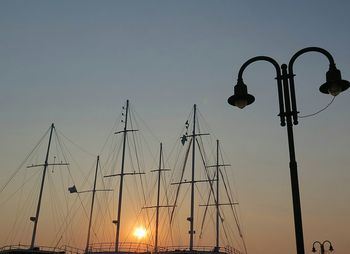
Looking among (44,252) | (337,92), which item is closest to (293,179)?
(337,92)

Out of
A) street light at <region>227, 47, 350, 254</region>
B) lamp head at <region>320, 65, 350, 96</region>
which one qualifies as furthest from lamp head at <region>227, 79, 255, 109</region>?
lamp head at <region>320, 65, 350, 96</region>

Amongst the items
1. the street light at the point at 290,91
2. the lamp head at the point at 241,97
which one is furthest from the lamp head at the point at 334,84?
the lamp head at the point at 241,97

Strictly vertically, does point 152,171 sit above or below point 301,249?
above

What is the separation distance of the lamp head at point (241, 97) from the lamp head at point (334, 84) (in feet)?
Result: 5.82

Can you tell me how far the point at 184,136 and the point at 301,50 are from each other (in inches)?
2256

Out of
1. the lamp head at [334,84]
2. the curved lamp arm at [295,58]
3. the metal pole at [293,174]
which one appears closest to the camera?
the metal pole at [293,174]

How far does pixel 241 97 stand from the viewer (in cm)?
1106

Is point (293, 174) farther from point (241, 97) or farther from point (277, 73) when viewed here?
point (277, 73)

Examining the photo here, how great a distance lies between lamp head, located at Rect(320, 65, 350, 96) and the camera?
10.4 meters

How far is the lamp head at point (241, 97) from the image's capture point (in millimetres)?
11062

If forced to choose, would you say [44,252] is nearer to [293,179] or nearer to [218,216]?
[218,216]

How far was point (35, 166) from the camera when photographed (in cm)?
6462

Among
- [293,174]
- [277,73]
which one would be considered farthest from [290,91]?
[293,174]

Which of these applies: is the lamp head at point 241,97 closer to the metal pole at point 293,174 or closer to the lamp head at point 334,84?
the metal pole at point 293,174
